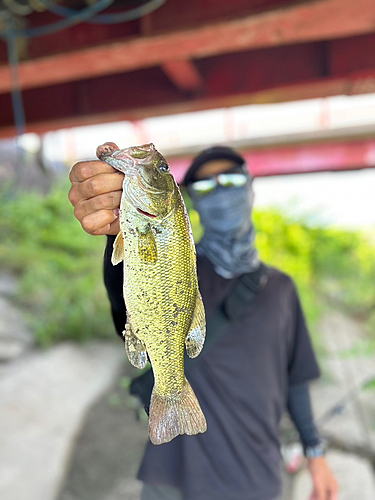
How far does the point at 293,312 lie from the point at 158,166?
1378mm

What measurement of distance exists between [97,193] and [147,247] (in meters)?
0.19

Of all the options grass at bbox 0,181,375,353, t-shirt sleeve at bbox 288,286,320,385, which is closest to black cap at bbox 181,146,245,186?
t-shirt sleeve at bbox 288,286,320,385

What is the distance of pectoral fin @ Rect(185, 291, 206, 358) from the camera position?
1.10 meters

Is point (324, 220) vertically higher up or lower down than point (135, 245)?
lower down

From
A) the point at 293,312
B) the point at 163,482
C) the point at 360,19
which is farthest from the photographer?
the point at 293,312

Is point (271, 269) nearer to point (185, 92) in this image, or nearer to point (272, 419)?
point (272, 419)

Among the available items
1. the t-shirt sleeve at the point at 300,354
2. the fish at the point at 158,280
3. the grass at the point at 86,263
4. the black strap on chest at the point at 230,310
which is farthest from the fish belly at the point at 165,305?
the grass at the point at 86,263

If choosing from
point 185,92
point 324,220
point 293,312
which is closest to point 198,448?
point 293,312

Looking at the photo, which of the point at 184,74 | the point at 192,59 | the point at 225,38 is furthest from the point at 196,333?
the point at 192,59

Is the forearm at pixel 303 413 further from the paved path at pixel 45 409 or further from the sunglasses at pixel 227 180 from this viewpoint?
the paved path at pixel 45 409

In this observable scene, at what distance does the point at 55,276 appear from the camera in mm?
6645

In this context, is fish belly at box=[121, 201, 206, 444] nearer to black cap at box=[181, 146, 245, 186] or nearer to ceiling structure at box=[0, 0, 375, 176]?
black cap at box=[181, 146, 245, 186]

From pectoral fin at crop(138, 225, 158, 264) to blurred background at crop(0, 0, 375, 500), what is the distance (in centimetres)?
114

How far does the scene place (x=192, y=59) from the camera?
3051mm
